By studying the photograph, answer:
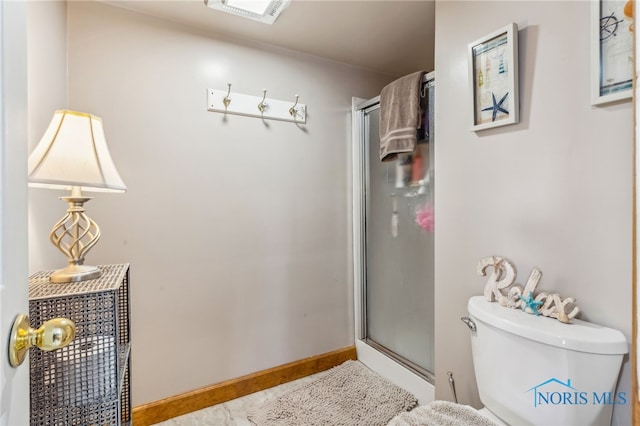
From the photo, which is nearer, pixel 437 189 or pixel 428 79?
pixel 437 189

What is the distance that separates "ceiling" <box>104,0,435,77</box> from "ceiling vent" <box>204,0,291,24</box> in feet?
0.25

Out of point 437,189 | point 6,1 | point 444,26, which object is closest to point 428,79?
point 444,26

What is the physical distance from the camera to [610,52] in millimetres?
920

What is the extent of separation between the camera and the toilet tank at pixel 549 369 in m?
0.86

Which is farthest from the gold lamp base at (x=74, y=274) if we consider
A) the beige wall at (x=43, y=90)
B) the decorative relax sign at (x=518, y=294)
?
the decorative relax sign at (x=518, y=294)

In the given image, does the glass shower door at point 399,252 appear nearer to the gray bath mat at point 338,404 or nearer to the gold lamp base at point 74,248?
the gray bath mat at point 338,404

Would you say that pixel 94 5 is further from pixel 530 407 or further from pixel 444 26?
pixel 530 407

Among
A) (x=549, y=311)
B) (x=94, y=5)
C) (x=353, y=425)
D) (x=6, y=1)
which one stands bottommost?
(x=353, y=425)

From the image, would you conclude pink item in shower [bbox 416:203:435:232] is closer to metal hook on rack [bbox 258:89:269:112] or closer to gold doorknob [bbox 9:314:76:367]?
metal hook on rack [bbox 258:89:269:112]

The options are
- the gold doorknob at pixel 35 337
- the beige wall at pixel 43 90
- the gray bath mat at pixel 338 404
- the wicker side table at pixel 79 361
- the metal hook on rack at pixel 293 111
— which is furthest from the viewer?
the metal hook on rack at pixel 293 111

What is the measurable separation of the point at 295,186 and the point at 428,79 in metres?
0.98

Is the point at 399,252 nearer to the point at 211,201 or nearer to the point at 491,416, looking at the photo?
the point at 491,416

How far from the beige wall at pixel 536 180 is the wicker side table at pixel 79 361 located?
51.4 inches

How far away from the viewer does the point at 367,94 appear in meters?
2.31
